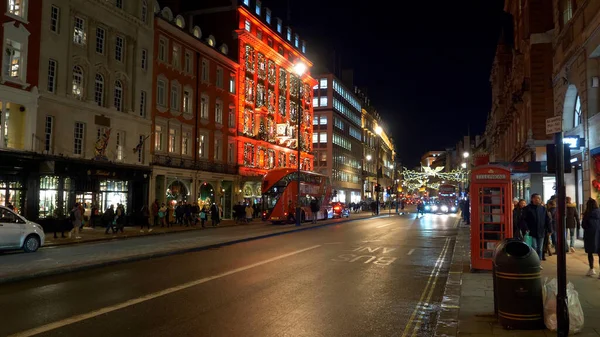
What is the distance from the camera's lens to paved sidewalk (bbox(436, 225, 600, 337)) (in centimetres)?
694

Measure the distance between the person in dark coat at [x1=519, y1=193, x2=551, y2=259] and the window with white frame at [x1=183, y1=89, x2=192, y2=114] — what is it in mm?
29384

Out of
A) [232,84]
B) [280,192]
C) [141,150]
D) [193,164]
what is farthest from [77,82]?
[232,84]

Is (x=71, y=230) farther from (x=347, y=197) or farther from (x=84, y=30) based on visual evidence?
(x=347, y=197)

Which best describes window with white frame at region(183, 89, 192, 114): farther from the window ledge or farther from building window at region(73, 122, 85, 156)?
the window ledge

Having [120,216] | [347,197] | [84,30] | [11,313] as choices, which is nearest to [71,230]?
[120,216]

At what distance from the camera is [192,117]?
39.4m

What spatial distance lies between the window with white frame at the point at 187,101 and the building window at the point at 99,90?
8.51m

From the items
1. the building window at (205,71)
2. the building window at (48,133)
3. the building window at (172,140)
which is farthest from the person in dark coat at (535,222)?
the building window at (205,71)

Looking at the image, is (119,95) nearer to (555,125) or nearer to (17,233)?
(17,233)

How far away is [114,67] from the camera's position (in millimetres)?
31219

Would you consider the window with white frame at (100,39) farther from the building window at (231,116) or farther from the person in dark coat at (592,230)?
the person in dark coat at (592,230)

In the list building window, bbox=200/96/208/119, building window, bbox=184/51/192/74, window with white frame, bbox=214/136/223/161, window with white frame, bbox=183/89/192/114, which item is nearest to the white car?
window with white frame, bbox=183/89/192/114

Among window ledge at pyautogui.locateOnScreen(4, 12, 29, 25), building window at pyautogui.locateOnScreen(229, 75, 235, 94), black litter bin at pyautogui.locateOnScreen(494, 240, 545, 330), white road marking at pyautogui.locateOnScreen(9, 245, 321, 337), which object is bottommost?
white road marking at pyautogui.locateOnScreen(9, 245, 321, 337)

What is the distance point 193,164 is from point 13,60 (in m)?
16.3
